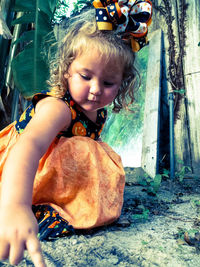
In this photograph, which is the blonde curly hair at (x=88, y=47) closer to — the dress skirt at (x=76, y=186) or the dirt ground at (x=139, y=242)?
the dress skirt at (x=76, y=186)

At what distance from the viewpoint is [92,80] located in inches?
45.9

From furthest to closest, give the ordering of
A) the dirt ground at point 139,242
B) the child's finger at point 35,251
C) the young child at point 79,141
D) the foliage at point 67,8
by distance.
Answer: the foliage at point 67,8
the young child at point 79,141
the dirt ground at point 139,242
the child's finger at point 35,251

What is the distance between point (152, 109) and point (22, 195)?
2.18 meters

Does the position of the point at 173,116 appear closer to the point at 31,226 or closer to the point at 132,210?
the point at 132,210

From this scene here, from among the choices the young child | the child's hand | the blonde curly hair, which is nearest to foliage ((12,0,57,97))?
the blonde curly hair

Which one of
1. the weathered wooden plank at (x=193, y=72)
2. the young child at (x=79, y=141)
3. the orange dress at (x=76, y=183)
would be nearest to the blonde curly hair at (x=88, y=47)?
the young child at (x=79, y=141)

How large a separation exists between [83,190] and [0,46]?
197cm

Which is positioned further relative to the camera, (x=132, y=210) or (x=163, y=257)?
(x=132, y=210)

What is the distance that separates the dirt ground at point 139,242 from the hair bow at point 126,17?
0.99 meters

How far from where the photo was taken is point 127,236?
112 cm

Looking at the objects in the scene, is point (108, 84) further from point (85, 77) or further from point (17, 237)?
point (17, 237)

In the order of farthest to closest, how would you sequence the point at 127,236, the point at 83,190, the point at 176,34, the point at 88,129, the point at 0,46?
1. the point at 176,34
2. the point at 0,46
3. the point at 88,129
4. the point at 83,190
5. the point at 127,236

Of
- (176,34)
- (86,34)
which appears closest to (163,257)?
(86,34)

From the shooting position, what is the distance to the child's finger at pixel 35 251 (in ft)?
1.54
